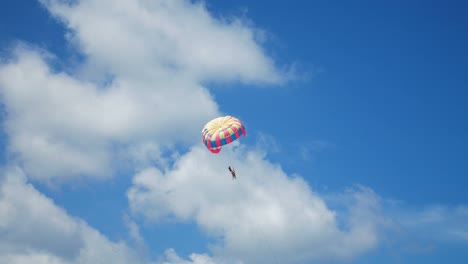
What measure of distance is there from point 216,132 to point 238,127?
3.08 meters

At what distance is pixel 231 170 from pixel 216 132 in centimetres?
546

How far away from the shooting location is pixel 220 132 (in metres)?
39.6

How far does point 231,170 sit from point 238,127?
19.0 ft

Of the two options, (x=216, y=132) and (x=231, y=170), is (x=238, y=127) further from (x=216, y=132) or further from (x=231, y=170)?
Result: (x=231, y=170)

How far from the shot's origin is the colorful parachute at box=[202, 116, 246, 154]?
39.2m

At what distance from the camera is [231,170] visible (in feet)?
133

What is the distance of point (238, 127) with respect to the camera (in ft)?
133

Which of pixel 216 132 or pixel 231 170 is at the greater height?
pixel 216 132

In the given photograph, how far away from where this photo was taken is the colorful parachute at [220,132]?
39188 millimetres

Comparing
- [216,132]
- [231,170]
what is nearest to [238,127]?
[216,132]

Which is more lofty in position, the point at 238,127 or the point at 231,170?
the point at 238,127

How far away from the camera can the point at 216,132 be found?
131ft
